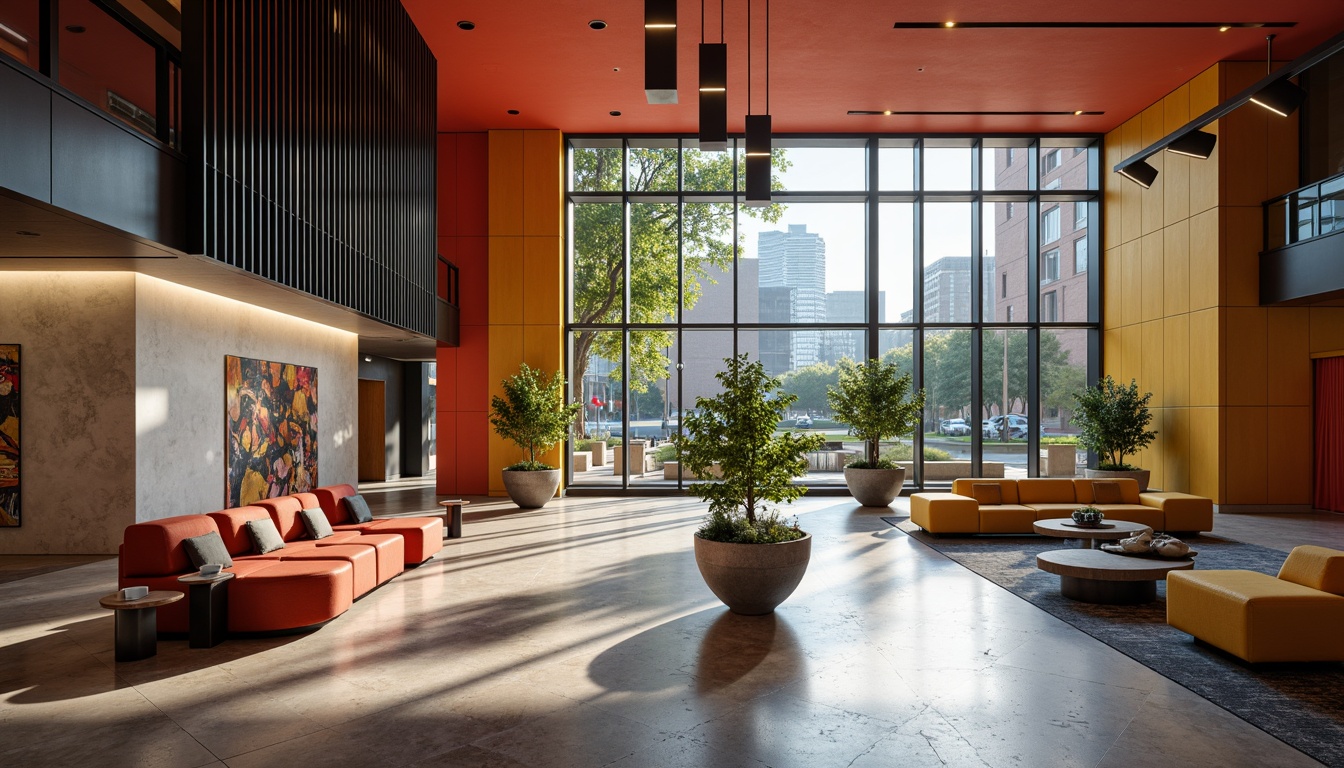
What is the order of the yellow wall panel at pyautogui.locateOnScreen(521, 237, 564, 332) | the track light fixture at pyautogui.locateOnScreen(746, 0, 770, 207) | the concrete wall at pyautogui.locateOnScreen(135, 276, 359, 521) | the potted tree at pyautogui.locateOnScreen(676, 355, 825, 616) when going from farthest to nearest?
the yellow wall panel at pyautogui.locateOnScreen(521, 237, 564, 332) → the concrete wall at pyautogui.locateOnScreen(135, 276, 359, 521) → the track light fixture at pyautogui.locateOnScreen(746, 0, 770, 207) → the potted tree at pyautogui.locateOnScreen(676, 355, 825, 616)

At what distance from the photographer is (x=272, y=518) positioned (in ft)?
22.5

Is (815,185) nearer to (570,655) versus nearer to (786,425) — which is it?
(786,425)

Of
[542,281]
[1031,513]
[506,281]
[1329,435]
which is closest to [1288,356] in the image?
[1329,435]

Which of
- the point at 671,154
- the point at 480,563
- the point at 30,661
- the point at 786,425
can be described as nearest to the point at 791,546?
the point at 480,563

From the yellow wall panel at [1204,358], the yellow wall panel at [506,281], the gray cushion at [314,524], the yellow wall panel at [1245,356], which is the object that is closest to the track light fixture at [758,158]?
the gray cushion at [314,524]

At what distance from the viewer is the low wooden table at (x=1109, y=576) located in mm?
5945

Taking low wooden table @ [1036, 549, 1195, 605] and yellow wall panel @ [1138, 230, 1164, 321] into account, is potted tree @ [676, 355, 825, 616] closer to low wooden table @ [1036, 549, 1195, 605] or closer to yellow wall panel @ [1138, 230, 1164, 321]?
low wooden table @ [1036, 549, 1195, 605]

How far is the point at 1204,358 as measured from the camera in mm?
11516

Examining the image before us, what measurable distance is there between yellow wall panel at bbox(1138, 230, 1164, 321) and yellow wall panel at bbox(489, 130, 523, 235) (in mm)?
10997

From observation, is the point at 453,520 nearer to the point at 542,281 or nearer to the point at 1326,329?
the point at 542,281

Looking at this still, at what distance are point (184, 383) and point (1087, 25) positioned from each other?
12.0 metres

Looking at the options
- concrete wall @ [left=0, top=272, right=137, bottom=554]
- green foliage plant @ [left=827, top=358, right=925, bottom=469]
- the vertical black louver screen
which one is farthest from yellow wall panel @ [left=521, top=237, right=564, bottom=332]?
concrete wall @ [left=0, top=272, right=137, bottom=554]

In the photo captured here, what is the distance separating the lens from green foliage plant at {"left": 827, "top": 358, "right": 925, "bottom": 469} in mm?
12023

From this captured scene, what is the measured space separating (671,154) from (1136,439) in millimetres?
9911
